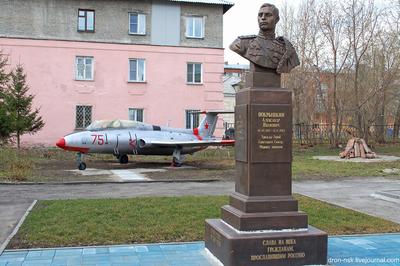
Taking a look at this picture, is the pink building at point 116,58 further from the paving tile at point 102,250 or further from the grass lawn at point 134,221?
the paving tile at point 102,250

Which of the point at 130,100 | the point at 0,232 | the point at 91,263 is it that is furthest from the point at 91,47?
the point at 91,263

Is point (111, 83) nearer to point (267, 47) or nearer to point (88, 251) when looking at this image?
point (88, 251)

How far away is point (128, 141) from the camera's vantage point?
19922 millimetres

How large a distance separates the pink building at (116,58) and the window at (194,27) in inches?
2.3

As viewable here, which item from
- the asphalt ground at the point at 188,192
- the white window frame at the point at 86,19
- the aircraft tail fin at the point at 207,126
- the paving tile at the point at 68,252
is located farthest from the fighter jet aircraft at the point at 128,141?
the paving tile at the point at 68,252

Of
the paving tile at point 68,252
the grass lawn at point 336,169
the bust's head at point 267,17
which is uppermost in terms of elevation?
the bust's head at point 267,17

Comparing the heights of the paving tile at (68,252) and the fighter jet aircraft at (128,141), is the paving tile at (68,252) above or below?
below

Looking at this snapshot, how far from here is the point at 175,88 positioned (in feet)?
94.6

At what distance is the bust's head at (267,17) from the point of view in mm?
6371

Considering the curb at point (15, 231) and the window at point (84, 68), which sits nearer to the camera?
the curb at point (15, 231)

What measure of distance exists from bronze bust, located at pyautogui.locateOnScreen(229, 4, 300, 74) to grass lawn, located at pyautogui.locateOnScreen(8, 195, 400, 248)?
288 cm

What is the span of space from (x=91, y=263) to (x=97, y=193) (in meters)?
6.23

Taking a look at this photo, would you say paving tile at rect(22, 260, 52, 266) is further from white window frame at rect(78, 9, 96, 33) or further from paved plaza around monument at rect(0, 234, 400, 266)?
white window frame at rect(78, 9, 96, 33)

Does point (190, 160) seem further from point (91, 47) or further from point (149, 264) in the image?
point (149, 264)
